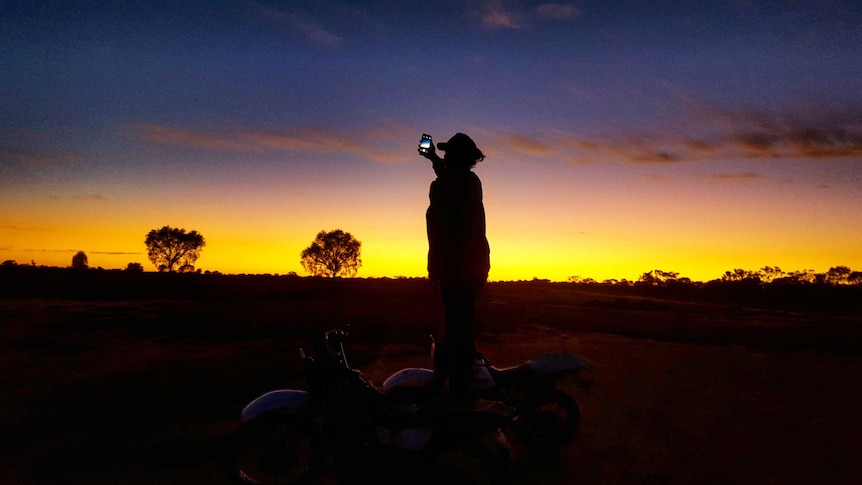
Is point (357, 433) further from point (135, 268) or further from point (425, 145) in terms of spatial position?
point (135, 268)

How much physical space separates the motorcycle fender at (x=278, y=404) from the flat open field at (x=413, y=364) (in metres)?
0.98

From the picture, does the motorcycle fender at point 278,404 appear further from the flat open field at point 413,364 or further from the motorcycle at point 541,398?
the motorcycle at point 541,398

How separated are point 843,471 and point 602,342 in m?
10.3

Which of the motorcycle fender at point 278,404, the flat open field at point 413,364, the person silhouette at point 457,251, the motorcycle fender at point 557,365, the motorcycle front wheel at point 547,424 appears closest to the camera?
the motorcycle fender at point 278,404

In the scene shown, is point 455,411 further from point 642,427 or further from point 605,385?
point 605,385

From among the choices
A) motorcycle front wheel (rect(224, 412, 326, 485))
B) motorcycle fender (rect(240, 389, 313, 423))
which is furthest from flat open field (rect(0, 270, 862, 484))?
motorcycle fender (rect(240, 389, 313, 423))

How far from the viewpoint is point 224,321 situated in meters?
18.1

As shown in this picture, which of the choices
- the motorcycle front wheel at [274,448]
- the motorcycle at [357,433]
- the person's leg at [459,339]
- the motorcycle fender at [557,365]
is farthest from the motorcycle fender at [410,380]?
the motorcycle fender at [557,365]

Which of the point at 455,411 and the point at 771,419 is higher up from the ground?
the point at 455,411

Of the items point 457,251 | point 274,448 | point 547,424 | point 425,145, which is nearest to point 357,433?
point 274,448

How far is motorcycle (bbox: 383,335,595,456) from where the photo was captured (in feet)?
17.7

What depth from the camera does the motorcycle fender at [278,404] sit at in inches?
173

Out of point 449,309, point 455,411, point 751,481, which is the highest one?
point 449,309

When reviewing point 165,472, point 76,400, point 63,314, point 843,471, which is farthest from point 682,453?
point 63,314
